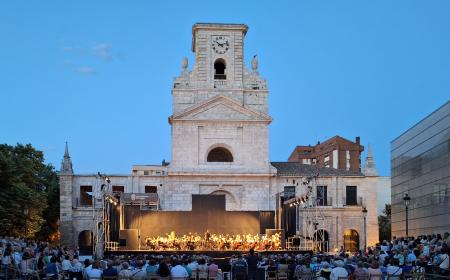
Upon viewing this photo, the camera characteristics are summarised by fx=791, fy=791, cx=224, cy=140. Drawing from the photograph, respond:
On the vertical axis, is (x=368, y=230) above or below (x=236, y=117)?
below

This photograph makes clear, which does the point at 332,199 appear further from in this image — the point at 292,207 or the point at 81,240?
the point at 81,240

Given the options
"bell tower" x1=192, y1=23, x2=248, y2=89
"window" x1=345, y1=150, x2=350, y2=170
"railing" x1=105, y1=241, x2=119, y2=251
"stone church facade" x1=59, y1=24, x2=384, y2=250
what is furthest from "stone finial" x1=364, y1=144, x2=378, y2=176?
"window" x1=345, y1=150, x2=350, y2=170

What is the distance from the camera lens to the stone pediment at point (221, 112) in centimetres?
6419

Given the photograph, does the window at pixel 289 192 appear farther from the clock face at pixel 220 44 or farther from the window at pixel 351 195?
the clock face at pixel 220 44

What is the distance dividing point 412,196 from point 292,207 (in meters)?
8.15

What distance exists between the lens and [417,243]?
3384 centimetres

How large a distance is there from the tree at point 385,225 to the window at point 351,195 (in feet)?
42.0

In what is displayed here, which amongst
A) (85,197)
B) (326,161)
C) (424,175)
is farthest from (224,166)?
(326,161)

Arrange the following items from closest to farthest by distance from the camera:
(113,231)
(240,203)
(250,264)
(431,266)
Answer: (431,266) < (250,264) < (113,231) < (240,203)

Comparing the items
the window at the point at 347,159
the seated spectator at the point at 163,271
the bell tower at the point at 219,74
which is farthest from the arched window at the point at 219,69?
the seated spectator at the point at 163,271

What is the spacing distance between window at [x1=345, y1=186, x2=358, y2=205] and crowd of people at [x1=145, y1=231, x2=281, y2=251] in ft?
53.0

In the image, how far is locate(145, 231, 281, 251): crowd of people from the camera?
1927 inches

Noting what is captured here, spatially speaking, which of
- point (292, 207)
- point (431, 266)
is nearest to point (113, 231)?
point (292, 207)

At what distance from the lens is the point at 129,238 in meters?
51.1
